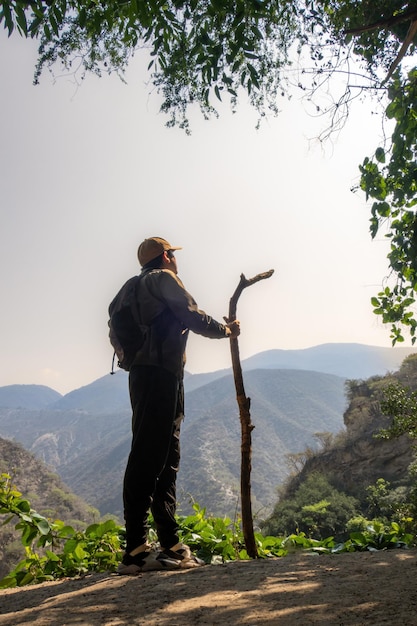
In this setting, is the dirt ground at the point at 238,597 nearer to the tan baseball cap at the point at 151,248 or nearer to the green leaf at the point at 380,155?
the tan baseball cap at the point at 151,248

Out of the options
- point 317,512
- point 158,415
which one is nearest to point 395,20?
point 158,415

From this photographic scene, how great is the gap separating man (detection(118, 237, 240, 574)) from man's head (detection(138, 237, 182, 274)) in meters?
0.23

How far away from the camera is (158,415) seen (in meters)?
3.14

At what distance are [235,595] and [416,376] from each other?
5276cm

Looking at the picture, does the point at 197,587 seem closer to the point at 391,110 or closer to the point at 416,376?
the point at 391,110

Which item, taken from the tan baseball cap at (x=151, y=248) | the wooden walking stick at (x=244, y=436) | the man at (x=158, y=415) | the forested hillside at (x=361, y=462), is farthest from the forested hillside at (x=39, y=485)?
the tan baseball cap at (x=151, y=248)

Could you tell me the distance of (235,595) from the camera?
92.7 inches

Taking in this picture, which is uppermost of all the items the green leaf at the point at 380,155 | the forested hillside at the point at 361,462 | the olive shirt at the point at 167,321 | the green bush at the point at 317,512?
the green leaf at the point at 380,155

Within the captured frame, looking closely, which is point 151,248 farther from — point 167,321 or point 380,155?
point 380,155

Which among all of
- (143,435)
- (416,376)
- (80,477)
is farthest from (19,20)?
(80,477)

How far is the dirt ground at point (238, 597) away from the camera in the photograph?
6.57ft

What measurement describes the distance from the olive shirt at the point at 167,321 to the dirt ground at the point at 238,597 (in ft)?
3.96

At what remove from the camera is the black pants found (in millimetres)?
3076

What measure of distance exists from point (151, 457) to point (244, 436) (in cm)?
80
